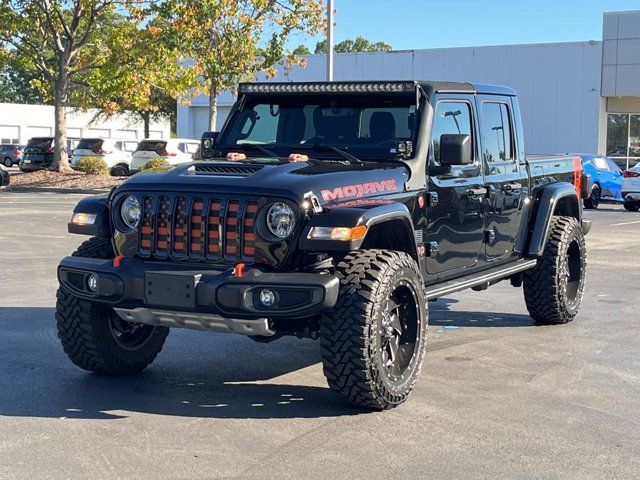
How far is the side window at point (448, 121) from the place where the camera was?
686 centimetres

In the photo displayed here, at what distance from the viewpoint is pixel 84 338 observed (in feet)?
20.6

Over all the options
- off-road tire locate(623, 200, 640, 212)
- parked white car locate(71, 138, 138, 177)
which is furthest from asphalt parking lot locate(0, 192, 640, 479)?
parked white car locate(71, 138, 138, 177)

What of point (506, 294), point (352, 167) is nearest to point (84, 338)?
point (352, 167)

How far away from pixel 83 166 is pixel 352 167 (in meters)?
29.3

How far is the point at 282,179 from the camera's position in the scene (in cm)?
574

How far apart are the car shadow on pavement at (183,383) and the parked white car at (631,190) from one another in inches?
786

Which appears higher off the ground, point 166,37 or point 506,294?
point 166,37

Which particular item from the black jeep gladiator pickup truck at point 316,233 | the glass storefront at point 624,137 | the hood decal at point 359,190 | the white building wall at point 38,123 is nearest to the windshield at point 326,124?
the black jeep gladiator pickup truck at point 316,233

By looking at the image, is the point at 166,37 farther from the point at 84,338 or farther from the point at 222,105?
the point at 84,338

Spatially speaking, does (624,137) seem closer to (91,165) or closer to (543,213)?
(91,165)

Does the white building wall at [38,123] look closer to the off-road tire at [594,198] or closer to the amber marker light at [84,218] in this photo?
the off-road tire at [594,198]

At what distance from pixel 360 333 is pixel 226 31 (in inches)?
1081

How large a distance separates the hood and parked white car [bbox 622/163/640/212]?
2087cm

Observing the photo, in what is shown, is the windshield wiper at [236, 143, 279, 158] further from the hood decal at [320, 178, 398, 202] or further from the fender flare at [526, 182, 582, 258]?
the fender flare at [526, 182, 582, 258]
